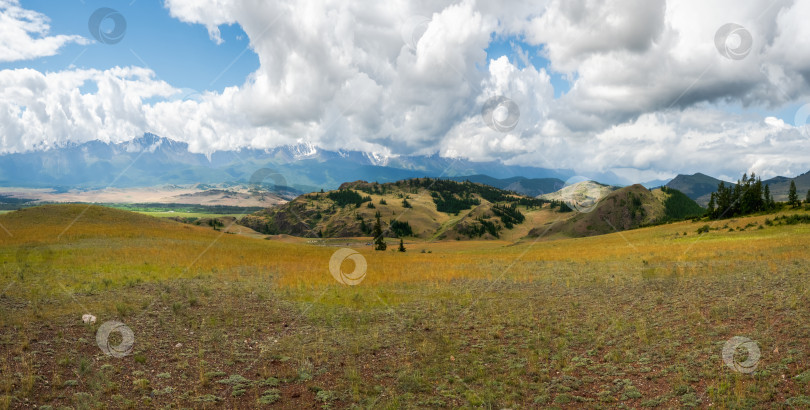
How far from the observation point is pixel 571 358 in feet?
36.8

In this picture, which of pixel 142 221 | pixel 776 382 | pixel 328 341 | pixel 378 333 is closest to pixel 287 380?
pixel 328 341

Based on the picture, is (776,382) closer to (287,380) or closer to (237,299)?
(287,380)

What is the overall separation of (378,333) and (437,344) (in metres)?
2.51
